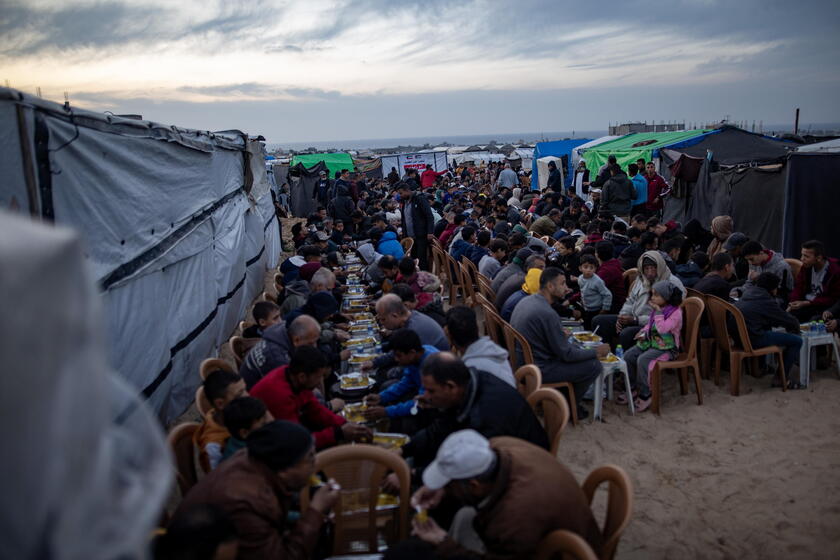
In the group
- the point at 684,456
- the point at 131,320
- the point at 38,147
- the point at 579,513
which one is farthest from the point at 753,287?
the point at 38,147

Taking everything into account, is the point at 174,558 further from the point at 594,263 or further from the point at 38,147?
the point at 594,263

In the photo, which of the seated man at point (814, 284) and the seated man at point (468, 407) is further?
the seated man at point (814, 284)

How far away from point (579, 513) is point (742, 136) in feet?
50.5

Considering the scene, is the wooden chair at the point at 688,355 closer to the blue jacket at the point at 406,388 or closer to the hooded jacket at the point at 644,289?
the hooded jacket at the point at 644,289

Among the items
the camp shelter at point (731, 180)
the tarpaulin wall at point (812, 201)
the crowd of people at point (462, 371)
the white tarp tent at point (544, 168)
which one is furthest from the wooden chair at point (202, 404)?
the white tarp tent at point (544, 168)

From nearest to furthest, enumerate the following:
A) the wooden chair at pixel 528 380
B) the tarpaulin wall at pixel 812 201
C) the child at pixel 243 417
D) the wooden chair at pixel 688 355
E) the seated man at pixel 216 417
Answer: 1. the child at pixel 243 417
2. the seated man at pixel 216 417
3. the wooden chair at pixel 528 380
4. the wooden chair at pixel 688 355
5. the tarpaulin wall at pixel 812 201

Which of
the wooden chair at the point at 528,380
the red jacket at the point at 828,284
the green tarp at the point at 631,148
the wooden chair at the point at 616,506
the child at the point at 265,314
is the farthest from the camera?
the green tarp at the point at 631,148

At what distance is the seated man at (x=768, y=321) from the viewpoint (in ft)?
19.2

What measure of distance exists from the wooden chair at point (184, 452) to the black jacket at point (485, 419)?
1436 mm

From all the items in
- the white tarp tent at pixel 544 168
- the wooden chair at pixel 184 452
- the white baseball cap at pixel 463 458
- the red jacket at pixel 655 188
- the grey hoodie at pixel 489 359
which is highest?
the white tarp tent at pixel 544 168

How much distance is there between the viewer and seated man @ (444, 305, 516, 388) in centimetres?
402

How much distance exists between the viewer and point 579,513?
2.49 metres

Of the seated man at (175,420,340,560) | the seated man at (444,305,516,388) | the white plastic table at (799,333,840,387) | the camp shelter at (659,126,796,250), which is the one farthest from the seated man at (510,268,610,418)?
the camp shelter at (659,126,796,250)

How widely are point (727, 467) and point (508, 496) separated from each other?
330 cm
